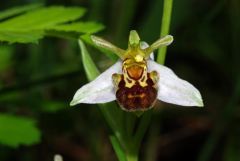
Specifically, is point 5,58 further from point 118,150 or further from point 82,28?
point 118,150

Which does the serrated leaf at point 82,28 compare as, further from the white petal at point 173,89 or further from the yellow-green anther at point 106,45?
the white petal at point 173,89

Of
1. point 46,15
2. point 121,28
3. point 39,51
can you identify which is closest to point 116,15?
point 121,28

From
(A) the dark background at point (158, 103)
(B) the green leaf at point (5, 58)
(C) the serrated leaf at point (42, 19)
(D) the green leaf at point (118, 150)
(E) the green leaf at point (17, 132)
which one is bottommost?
(A) the dark background at point (158, 103)

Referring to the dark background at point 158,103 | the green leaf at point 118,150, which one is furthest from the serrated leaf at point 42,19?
the dark background at point 158,103

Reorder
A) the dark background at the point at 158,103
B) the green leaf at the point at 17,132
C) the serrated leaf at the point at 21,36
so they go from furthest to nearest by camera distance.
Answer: the dark background at the point at 158,103
the green leaf at the point at 17,132
the serrated leaf at the point at 21,36

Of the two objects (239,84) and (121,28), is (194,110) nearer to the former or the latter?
(121,28)

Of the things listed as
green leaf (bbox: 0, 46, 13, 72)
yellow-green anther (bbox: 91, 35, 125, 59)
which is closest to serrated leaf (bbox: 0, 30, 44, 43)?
yellow-green anther (bbox: 91, 35, 125, 59)
